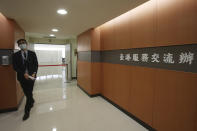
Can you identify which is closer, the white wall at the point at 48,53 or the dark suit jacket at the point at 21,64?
the dark suit jacket at the point at 21,64

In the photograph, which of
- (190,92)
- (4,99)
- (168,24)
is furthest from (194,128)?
(4,99)

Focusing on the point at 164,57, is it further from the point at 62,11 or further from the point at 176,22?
the point at 62,11

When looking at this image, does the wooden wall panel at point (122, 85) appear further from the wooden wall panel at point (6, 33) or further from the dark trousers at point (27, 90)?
the wooden wall panel at point (6, 33)

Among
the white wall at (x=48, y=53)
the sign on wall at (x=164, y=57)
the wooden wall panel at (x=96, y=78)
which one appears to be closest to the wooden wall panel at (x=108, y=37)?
the sign on wall at (x=164, y=57)

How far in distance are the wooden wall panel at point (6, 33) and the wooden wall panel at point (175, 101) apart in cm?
353

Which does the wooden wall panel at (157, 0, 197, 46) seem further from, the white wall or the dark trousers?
the white wall

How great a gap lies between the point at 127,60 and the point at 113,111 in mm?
1429

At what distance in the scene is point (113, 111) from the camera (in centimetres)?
302

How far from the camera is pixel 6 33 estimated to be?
2816mm

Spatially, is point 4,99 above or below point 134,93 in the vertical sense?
below

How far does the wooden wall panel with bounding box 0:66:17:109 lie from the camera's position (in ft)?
9.37

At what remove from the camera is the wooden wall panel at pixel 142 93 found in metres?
2.16

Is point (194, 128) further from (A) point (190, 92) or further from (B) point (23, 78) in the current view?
(B) point (23, 78)

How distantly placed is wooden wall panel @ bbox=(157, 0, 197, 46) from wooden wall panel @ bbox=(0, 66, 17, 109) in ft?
11.6
